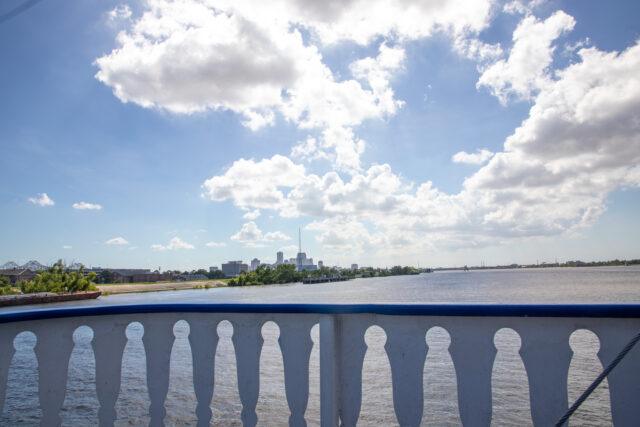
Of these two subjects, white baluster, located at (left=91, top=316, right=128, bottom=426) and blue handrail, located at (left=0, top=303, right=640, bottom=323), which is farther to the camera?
white baluster, located at (left=91, top=316, right=128, bottom=426)

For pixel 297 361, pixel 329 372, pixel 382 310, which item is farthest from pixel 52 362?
pixel 382 310

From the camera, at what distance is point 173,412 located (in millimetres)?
6906

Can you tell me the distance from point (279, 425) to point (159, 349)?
4.04m

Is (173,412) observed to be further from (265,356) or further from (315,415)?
(265,356)

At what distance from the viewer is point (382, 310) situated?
244 cm

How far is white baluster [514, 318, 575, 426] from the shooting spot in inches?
85.4

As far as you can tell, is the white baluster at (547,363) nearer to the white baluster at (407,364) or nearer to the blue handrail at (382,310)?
the blue handrail at (382,310)

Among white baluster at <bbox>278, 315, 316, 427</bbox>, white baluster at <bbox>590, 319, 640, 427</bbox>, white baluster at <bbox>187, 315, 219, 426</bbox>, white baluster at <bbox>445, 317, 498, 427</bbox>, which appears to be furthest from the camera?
white baluster at <bbox>187, 315, 219, 426</bbox>

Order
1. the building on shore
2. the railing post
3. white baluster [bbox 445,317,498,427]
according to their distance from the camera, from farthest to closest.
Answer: the building on shore, the railing post, white baluster [bbox 445,317,498,427]

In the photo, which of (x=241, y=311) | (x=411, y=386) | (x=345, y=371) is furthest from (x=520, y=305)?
(x=241, y=311)

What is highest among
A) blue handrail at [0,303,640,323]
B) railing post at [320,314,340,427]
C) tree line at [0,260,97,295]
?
blue handrail at [0,303,640,323]

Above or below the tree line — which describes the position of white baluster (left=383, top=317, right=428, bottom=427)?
above

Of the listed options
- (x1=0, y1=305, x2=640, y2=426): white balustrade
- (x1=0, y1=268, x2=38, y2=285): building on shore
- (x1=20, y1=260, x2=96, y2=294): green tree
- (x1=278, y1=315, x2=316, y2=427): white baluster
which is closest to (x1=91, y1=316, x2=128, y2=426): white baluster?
(x1=0, y1=305, x2=640, y2=426): white balustrade

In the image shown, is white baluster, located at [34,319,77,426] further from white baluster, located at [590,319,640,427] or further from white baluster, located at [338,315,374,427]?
white baluster, located at [590,319,640,427]
